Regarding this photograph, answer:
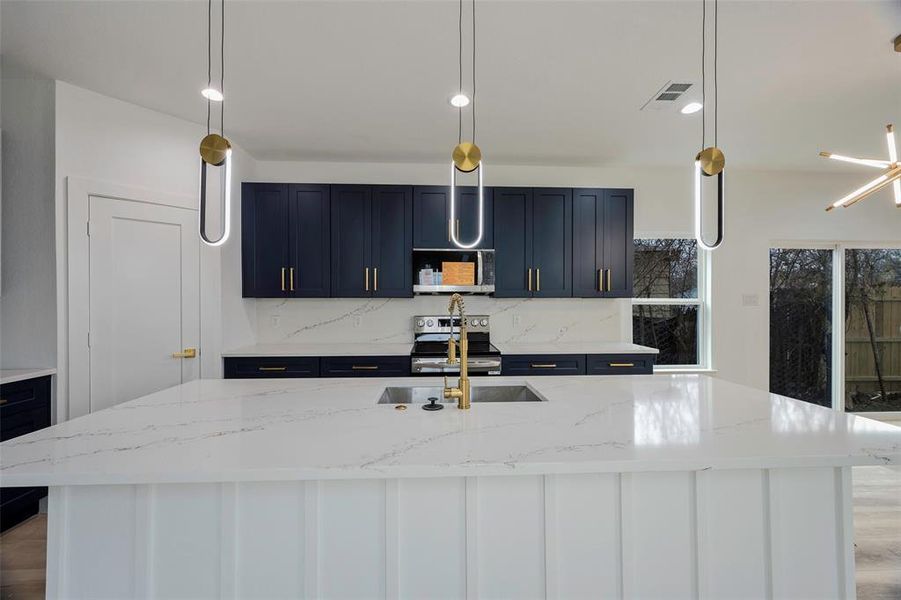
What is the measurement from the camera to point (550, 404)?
5.87 ft

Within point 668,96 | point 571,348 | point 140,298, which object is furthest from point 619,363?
point 140,298

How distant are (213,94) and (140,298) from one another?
1.51 m

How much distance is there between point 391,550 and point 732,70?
305 cm

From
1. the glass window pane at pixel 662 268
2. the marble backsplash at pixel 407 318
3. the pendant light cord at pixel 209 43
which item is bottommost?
the marble backsplash at pixel 407 318

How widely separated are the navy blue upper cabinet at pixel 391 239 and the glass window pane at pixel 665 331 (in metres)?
2.50

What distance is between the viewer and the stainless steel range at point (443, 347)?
11.8 ft

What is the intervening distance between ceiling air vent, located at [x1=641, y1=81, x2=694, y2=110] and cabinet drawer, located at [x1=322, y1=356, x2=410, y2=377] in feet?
8.65

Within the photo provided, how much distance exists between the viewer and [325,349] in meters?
3.69

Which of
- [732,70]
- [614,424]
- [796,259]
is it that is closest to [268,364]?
[614,424]

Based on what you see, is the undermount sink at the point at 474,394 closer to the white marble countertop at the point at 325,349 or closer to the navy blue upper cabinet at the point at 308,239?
the white marble countertop at the point at 325,349

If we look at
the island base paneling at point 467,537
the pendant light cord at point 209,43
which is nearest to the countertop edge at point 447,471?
the island base paneling at point 467,537

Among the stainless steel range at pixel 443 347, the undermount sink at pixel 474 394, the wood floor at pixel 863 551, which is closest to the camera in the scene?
the wood floor at pixel 863 551

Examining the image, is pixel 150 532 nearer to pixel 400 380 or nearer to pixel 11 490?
pixel 400 380

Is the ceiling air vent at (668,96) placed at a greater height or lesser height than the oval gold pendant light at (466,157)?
greater
